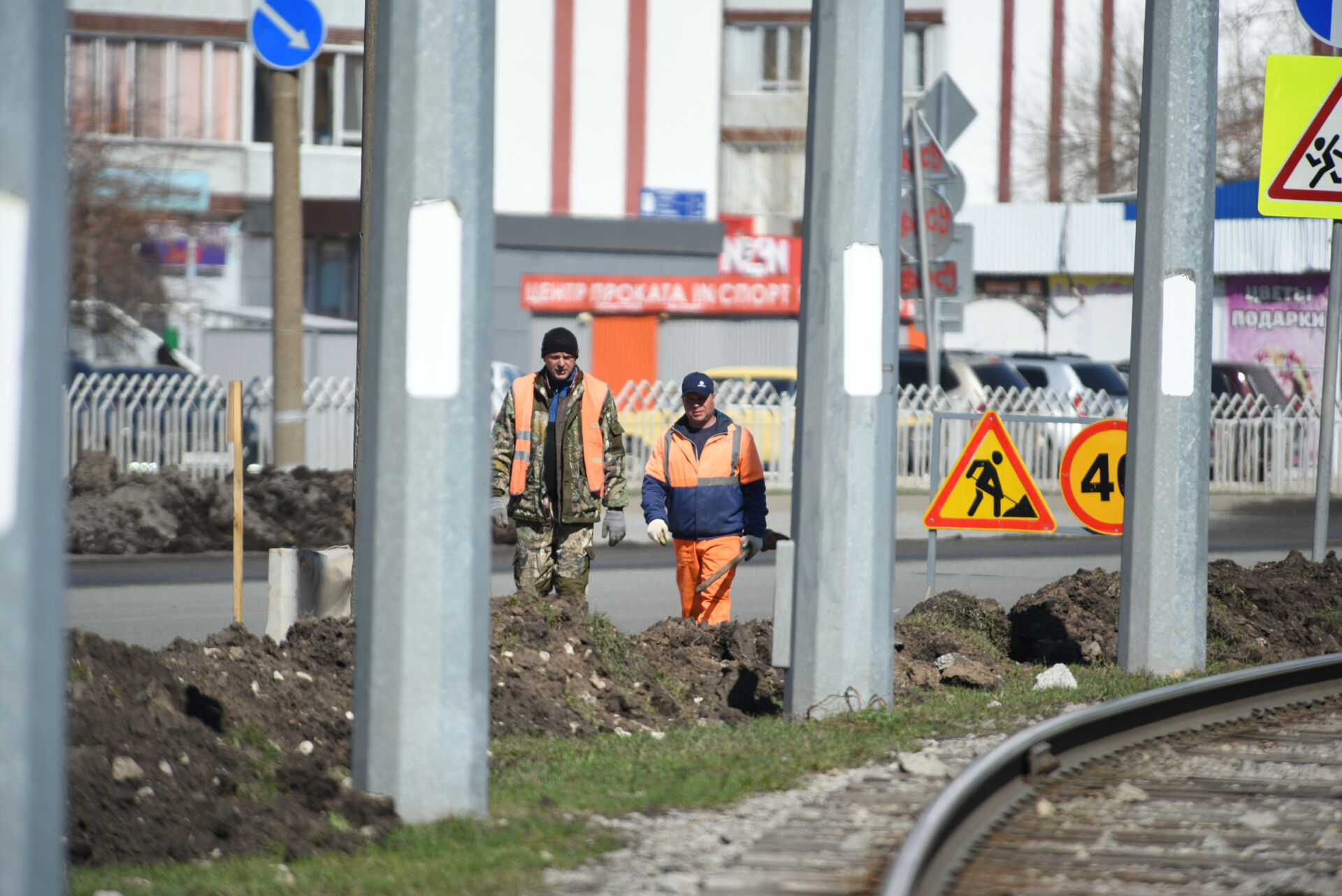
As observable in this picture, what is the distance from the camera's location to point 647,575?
1355 cm

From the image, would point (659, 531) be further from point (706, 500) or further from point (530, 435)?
point (530, 435)

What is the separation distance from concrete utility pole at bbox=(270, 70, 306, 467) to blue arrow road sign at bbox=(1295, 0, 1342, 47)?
28.7 ft

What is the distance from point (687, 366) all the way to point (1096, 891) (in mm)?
29422

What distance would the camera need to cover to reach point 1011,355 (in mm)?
26625

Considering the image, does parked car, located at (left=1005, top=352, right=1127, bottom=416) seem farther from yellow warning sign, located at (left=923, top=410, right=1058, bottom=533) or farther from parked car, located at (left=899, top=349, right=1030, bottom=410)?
yellow warning sign, located at (left=923, top=410, right=1058, bottom=533)

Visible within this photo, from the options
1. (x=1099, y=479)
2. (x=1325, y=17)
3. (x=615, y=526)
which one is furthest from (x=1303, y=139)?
(x=615, y=526)

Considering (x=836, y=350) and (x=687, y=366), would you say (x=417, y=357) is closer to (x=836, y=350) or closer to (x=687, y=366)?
(x=836, y=350)

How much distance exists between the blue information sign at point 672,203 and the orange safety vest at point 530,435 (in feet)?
104

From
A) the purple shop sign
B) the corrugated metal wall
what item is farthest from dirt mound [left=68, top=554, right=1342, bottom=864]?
→ the purple shop sign

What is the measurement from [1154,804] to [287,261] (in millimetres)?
11454

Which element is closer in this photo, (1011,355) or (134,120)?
(1011,355)

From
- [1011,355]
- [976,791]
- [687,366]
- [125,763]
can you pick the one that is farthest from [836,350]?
[687,366]

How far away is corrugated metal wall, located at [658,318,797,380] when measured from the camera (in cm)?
3359

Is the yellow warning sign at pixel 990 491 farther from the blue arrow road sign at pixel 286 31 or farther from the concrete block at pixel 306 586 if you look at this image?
the blue arrow road sign at pixel 286 31
